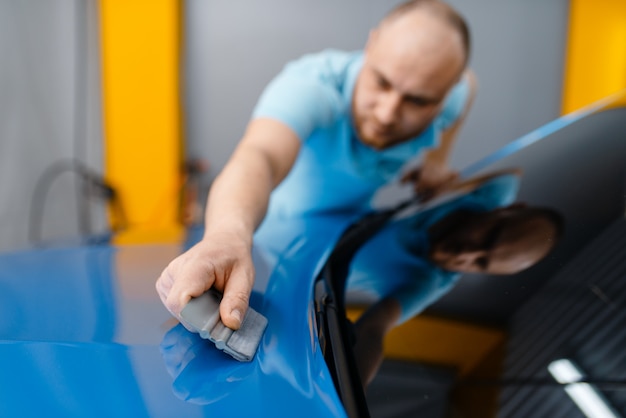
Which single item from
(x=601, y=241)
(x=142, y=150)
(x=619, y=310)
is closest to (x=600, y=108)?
(x=601, y=241)

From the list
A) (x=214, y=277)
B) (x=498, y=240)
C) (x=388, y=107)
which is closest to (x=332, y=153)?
(x=388, y=107)

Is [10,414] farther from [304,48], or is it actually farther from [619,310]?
[304,48]

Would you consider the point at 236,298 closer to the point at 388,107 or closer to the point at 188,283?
the point at 188,283

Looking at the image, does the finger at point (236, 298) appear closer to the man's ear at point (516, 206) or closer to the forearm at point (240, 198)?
the forearm at point (240, 198)

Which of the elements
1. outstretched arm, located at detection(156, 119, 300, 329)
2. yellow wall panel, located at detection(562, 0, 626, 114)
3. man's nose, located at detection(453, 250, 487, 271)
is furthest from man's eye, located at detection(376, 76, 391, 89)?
yellow wall panel, located at detection(562, 0, 626, 114)

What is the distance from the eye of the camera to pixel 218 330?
14.2 inches

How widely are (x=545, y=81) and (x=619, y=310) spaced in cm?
217

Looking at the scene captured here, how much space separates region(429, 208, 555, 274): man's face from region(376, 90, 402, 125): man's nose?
41 cm

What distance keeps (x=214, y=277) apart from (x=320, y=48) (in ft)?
6.78

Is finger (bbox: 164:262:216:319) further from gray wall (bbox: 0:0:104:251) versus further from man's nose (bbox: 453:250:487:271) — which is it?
gray wall (bbox: 0:0:104:251)

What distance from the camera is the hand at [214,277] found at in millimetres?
370

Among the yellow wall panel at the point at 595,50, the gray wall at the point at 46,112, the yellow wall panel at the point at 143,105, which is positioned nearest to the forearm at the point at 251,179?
the yellow wall panel at the point at 143,105

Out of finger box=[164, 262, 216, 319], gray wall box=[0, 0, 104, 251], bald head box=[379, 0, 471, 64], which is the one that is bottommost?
gray wall box=[0, 0, 104, 251]

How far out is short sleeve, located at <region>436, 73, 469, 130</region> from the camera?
1.36m
